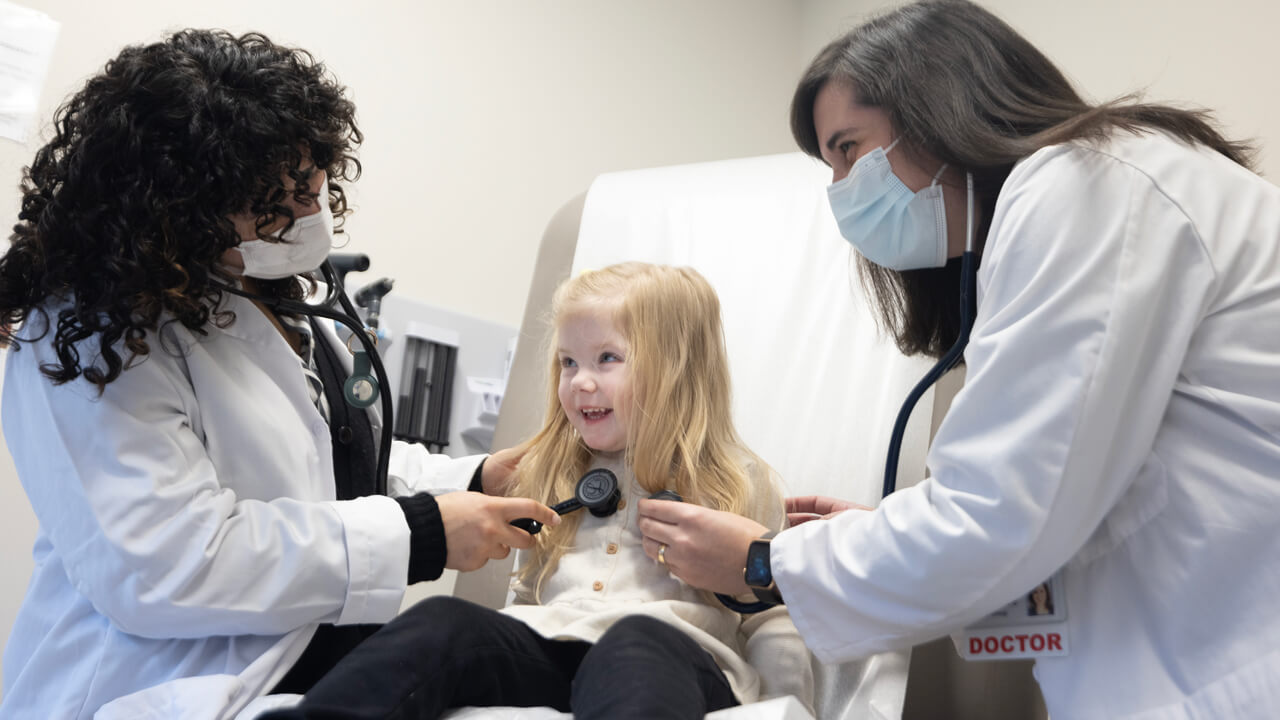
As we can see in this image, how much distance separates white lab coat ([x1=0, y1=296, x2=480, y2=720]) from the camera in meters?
1.03

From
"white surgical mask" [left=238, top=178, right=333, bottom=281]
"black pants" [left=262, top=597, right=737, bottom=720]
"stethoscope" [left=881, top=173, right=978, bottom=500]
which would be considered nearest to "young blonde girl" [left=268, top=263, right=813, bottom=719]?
"black pants" [left=262, top=597, right=737, bottom=720]

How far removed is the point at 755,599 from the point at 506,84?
1630mm

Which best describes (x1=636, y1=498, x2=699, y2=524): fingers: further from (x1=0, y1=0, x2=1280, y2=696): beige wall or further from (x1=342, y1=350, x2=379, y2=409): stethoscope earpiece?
(x1=0, y1=0, x2=1280, y2=696): beige wall

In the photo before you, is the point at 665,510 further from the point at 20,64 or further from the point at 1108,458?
the point at 20,64

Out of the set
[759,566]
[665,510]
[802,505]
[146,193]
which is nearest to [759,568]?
[759,566]

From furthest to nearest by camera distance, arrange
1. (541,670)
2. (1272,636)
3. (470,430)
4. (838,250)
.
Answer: (470,430) < (838,250) < (541,670) < (1272,636)

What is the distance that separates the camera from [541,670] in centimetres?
118

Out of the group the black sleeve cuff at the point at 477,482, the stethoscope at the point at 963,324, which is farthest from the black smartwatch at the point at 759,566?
the black sleeve cuff at the point at 477,482

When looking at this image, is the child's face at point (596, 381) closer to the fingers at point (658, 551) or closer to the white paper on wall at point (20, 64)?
the fingers at point (658, 551)

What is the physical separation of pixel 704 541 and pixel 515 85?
1.66m

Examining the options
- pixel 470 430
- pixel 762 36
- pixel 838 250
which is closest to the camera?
pixel 838 250

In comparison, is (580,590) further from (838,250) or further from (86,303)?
(838,250)

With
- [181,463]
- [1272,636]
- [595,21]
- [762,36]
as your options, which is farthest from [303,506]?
[762,36]

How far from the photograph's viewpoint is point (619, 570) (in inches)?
52.9
